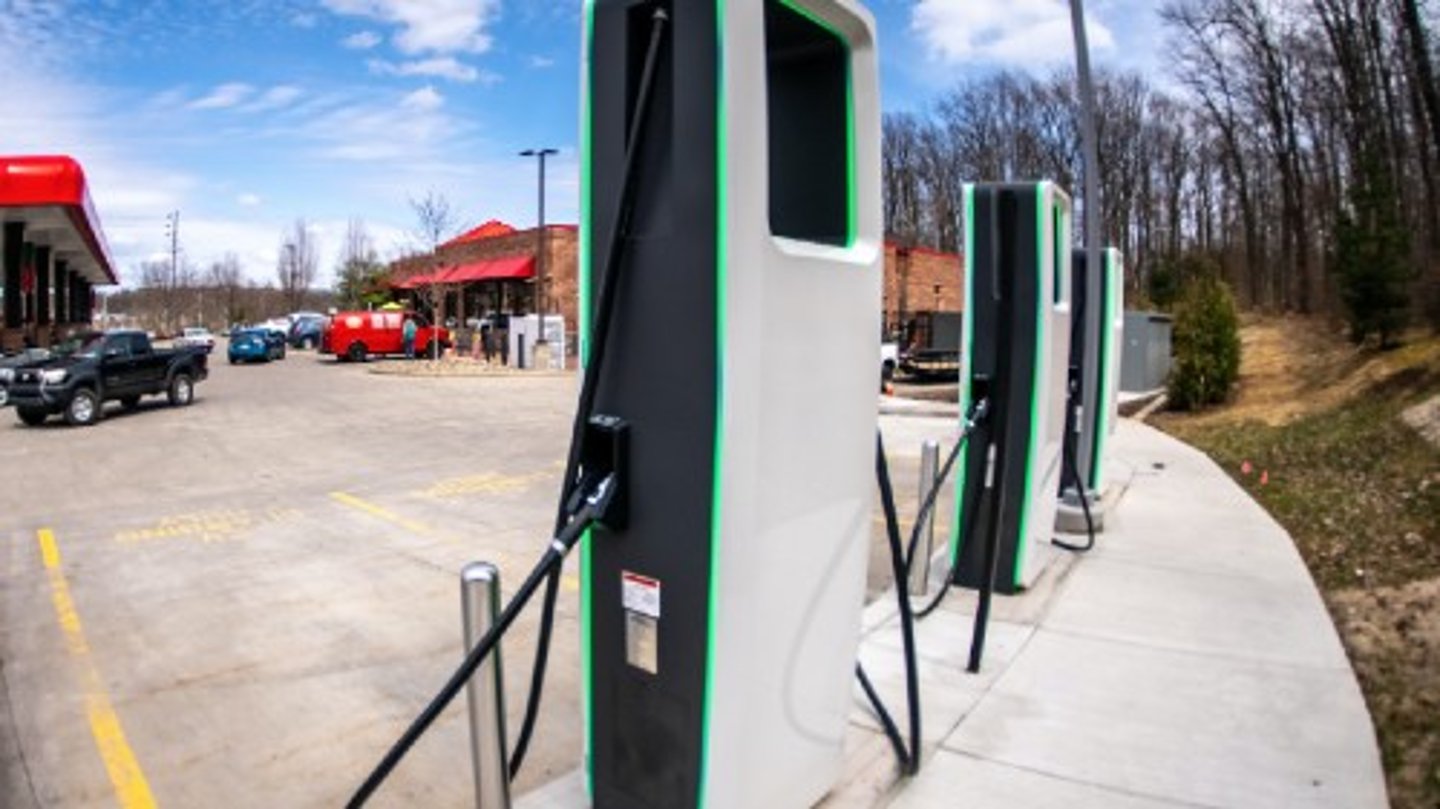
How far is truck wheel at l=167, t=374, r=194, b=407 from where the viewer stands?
19656 millimetres

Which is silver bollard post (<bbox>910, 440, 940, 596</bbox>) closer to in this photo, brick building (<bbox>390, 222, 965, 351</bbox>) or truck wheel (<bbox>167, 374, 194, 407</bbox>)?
truck wheel (<bbox>167, 374, 194, 407</bbox>)

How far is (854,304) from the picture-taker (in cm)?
298

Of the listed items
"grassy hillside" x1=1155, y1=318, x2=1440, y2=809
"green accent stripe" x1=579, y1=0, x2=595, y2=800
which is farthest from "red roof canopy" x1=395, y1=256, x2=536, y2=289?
"green accent stripe" x1=579, y1=0, x2=595, y2=800

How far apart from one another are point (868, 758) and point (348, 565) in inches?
194

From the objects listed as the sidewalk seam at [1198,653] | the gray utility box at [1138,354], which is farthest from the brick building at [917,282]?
the sidewalk seam at [1198,653]

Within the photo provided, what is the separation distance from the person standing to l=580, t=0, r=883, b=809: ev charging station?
120ft

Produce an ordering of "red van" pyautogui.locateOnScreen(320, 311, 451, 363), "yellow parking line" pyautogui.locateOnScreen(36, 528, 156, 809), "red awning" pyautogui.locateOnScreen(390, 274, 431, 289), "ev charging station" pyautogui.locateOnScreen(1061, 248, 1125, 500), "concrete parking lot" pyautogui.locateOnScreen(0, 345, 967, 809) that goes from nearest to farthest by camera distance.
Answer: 1. "yellow parking line" pyautogui.locateOnScreen(36, 528, 156, 809)
2. "concrete parking lot" pyautogui.locateOnScreen(0, 345, 967, 809)
3. "ev charging station" pyautogui.locateOnScreen(1061, 248, 1125, 500)
4. "red van" pyautogui.locateOnScreen(320, 311, 451, 363)
5. "red awning" pyautogui.locateOnScreen(390, 274, 431, 289)

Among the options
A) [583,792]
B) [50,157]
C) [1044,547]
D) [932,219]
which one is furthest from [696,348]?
[932,219]

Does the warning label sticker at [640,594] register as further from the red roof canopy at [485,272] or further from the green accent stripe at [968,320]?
the red roof canopy at [485,272]

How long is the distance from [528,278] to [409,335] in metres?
5.82

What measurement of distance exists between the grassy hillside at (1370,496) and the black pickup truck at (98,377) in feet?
61.2

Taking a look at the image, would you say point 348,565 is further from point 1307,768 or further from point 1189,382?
point 1189,382

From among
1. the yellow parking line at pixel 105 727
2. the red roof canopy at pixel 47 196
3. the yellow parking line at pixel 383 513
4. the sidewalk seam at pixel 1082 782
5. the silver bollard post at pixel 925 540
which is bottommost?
the yellow parking line at pixel 105 727

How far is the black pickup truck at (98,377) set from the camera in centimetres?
1649
